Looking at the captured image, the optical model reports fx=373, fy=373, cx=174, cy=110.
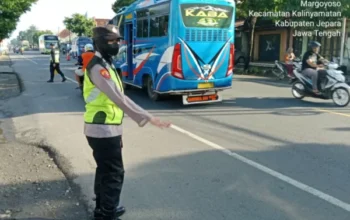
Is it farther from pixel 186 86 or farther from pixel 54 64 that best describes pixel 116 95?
pixel 54 64

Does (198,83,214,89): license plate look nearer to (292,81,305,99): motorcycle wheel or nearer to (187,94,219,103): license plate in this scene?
(187,94,219,103): license plate

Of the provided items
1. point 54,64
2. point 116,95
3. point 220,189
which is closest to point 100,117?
point 116,95

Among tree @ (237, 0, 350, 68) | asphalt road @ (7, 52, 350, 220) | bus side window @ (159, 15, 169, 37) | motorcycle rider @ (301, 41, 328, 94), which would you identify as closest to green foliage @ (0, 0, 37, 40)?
tree @ (237, 0, 350, 68)

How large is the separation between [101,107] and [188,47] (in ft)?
21.1

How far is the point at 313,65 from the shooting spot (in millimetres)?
10383

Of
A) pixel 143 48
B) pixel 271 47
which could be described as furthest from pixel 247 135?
pixel 271 47

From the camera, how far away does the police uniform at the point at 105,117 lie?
301 cm

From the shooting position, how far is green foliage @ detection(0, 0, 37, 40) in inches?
866

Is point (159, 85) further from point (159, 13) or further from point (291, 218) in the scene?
point (291, 218)

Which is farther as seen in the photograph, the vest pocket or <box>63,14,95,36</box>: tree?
<box>63,14,95,36</box>: tree

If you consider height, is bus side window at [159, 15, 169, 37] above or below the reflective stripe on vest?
above

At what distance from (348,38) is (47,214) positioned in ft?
70.8

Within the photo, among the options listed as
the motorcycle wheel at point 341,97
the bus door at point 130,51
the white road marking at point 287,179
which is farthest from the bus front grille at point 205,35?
the white road marking at point 287,179

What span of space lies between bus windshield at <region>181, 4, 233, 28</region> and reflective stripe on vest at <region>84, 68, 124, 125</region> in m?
6.42
